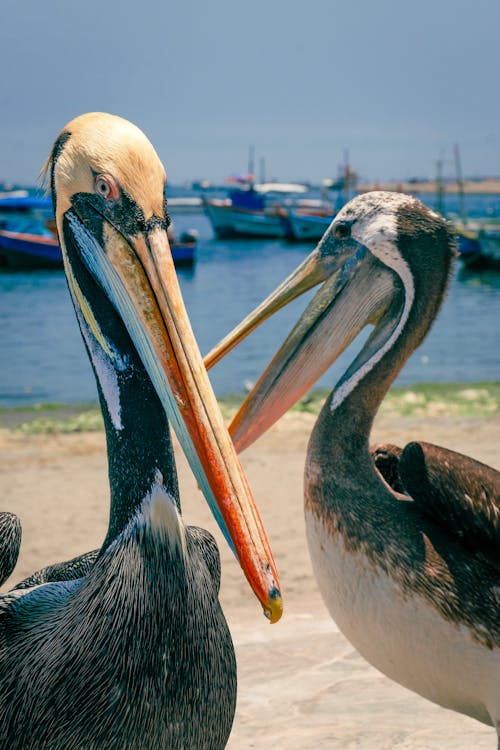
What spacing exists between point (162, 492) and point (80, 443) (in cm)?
704

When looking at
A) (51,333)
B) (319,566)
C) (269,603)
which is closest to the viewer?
(269,603)

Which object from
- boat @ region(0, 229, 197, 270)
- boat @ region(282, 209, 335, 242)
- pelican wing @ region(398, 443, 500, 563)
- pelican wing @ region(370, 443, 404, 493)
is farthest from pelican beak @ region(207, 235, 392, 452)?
boat @ region(282, 209, 335, 242)

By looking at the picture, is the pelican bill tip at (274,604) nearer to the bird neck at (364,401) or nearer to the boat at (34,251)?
the bird neck at (364,401)

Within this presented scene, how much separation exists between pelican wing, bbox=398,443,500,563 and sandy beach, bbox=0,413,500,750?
0.91 m

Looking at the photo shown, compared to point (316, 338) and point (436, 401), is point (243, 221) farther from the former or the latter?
point (316, 338)

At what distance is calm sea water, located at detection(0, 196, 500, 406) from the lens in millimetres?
14797

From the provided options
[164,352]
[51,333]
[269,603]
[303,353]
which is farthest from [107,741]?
[51,333]

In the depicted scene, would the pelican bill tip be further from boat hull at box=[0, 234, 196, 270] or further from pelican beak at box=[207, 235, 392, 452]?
boat hull at box=[0, 234, 196, 270]

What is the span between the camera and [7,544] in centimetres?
245

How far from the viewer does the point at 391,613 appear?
2.98 meters

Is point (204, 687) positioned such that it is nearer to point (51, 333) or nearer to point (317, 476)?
point (317, 476)

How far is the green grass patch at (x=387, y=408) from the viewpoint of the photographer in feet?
32.9

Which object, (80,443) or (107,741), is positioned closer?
(107,741)

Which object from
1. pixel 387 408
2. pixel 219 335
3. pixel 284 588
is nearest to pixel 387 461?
pixel 284 588
